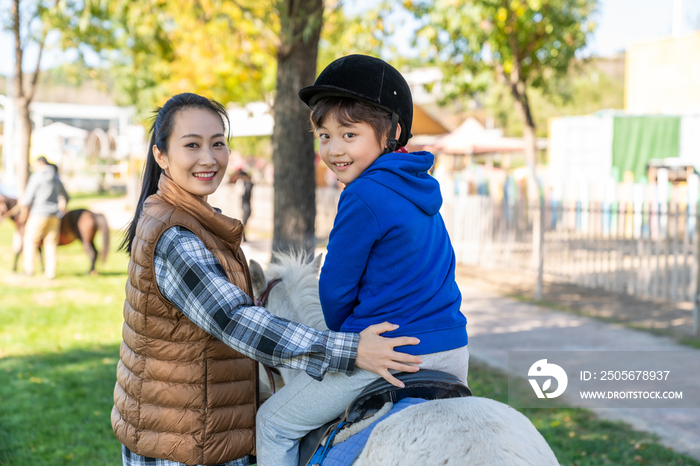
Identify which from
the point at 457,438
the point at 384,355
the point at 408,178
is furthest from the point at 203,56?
the point at 457,438

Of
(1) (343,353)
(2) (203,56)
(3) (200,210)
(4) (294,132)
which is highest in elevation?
(2) (203,56)

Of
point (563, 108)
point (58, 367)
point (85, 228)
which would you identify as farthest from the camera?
point (563, 108)

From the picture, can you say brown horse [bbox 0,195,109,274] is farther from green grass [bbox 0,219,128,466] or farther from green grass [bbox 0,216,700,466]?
green grass [bbox 0,216,700,466]

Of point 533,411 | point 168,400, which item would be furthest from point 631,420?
point 168,400

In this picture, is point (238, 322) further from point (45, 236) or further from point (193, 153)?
point (45, 236)

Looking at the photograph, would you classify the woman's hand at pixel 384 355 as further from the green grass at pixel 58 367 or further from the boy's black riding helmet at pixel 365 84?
the green grass at pixel 58 367

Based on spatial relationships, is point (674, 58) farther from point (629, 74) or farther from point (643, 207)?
point (643, 207)

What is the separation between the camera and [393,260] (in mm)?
1881

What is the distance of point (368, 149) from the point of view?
2.05m

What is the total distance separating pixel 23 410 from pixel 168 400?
3962mm

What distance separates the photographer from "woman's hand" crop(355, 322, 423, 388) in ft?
5.83

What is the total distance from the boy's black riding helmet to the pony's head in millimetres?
756

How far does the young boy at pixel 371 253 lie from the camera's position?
1876 millimetres

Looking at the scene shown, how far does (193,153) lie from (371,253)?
0.73 metres
